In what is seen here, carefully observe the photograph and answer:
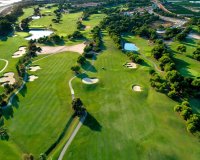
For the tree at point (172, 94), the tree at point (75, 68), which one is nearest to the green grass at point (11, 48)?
the tree at point (75, 68)

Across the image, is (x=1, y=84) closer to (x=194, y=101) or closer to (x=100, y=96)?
(x=100, y=96)


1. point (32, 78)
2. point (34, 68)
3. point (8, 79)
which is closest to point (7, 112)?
point (32, 78)

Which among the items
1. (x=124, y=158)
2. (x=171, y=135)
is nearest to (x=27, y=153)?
(x=124, y=158)

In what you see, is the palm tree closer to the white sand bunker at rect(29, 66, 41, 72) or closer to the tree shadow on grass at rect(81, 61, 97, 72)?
the white sand bunker at rect(29, 66, 41, 72)

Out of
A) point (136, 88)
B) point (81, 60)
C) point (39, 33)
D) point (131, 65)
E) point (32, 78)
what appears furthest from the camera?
point (39, 33)

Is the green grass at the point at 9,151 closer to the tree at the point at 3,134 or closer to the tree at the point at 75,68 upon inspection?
the tree at the point at 3,134

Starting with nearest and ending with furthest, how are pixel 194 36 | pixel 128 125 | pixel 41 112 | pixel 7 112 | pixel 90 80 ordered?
1. pixel 128 125
2. pixel 41 112
3. pixel 7 112
4. pixel 90 80
5. pixel 194 36

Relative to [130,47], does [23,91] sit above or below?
above

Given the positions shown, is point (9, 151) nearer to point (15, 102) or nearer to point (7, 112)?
point (7, 112)
